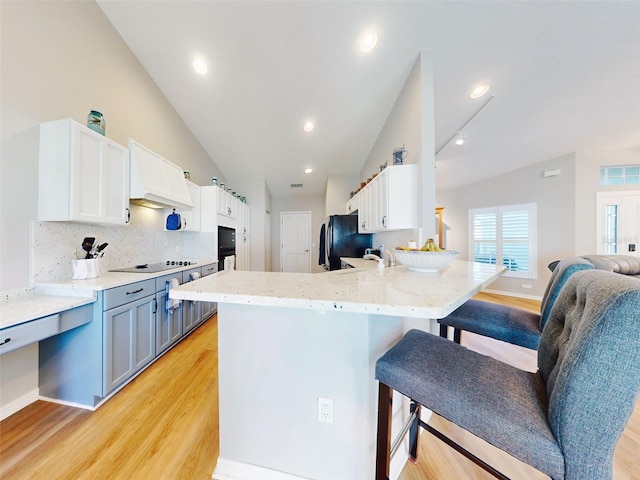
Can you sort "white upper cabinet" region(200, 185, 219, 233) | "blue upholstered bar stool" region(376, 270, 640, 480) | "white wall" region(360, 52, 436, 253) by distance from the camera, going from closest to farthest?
"blue upholstered bar stool" region(376, 270, 640, 480) → "white wall" region(360, 52, 436, 253) → "white upper cabinet" region(200, 185, 219, 233)

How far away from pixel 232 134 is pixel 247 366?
4.00 metres

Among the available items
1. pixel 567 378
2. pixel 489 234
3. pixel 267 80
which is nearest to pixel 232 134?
pixel 267 80

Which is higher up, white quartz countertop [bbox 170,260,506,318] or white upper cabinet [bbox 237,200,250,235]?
white upper cabinet [bbox 237,200,250,235]

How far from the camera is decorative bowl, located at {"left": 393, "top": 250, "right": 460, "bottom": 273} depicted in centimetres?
126

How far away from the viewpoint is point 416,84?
2.20 meters

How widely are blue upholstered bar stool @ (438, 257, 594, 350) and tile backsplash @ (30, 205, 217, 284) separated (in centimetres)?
310

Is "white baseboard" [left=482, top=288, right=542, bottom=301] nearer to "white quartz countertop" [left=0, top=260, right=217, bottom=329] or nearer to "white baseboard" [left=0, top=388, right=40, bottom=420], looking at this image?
"white quartz countertop" [left=0, top=260, right=217, bottom=329]

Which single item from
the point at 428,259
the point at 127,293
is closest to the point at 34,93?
the point at 127,293

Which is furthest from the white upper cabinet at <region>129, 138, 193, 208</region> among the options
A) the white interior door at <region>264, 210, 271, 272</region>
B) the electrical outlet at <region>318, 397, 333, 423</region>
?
the electrical outlet at <region>318, 397, 333, 423</region>

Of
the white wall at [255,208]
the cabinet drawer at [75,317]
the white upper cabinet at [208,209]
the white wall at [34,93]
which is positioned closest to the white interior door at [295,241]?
the white wall at [255,208]

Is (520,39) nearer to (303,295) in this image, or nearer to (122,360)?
(303,295)

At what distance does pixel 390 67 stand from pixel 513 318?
106 inches

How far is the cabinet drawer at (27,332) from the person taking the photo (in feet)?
3.80

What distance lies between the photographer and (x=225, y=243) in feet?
12.6
